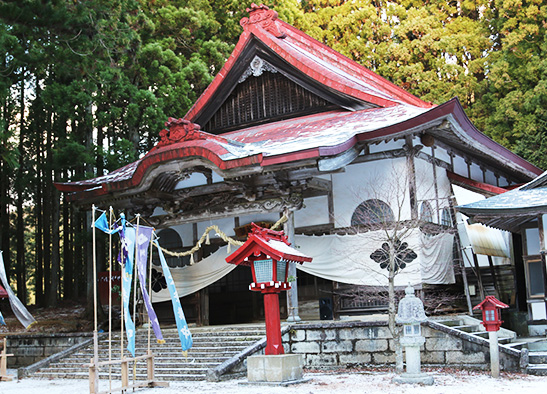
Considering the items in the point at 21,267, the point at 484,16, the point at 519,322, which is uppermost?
the point at 484,16

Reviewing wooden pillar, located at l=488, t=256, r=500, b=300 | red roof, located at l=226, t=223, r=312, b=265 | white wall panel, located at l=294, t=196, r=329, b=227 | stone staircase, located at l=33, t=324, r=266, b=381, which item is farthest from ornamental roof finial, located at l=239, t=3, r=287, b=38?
red roof, located at l=226, t=223, r=312, b=265

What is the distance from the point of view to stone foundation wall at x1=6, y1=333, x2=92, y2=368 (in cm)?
1594

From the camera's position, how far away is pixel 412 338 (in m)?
10.1

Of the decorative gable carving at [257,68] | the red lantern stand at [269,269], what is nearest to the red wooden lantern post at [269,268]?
the red lantern stand at [269,269]

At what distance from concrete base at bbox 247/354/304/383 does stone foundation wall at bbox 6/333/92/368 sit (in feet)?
21.3

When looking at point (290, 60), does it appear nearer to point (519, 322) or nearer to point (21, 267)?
point (519, 322)

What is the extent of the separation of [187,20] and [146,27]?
7.63ft

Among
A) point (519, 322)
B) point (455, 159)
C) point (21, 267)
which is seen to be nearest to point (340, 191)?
point (455, 159)

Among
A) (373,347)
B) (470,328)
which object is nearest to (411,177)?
(470,328)

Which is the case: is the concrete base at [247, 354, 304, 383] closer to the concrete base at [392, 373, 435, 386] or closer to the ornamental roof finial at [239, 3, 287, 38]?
the concrete base at [392, 373, 435, 386]

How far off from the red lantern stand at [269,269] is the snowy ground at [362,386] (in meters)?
0.70

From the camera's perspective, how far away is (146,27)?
21828mm

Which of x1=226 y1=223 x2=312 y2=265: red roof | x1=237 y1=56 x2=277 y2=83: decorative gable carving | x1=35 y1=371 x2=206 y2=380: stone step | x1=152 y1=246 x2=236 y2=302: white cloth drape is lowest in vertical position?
x1=35 y1=371 x2=206 y2=380: stone step

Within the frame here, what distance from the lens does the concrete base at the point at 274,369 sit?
10.3 m
